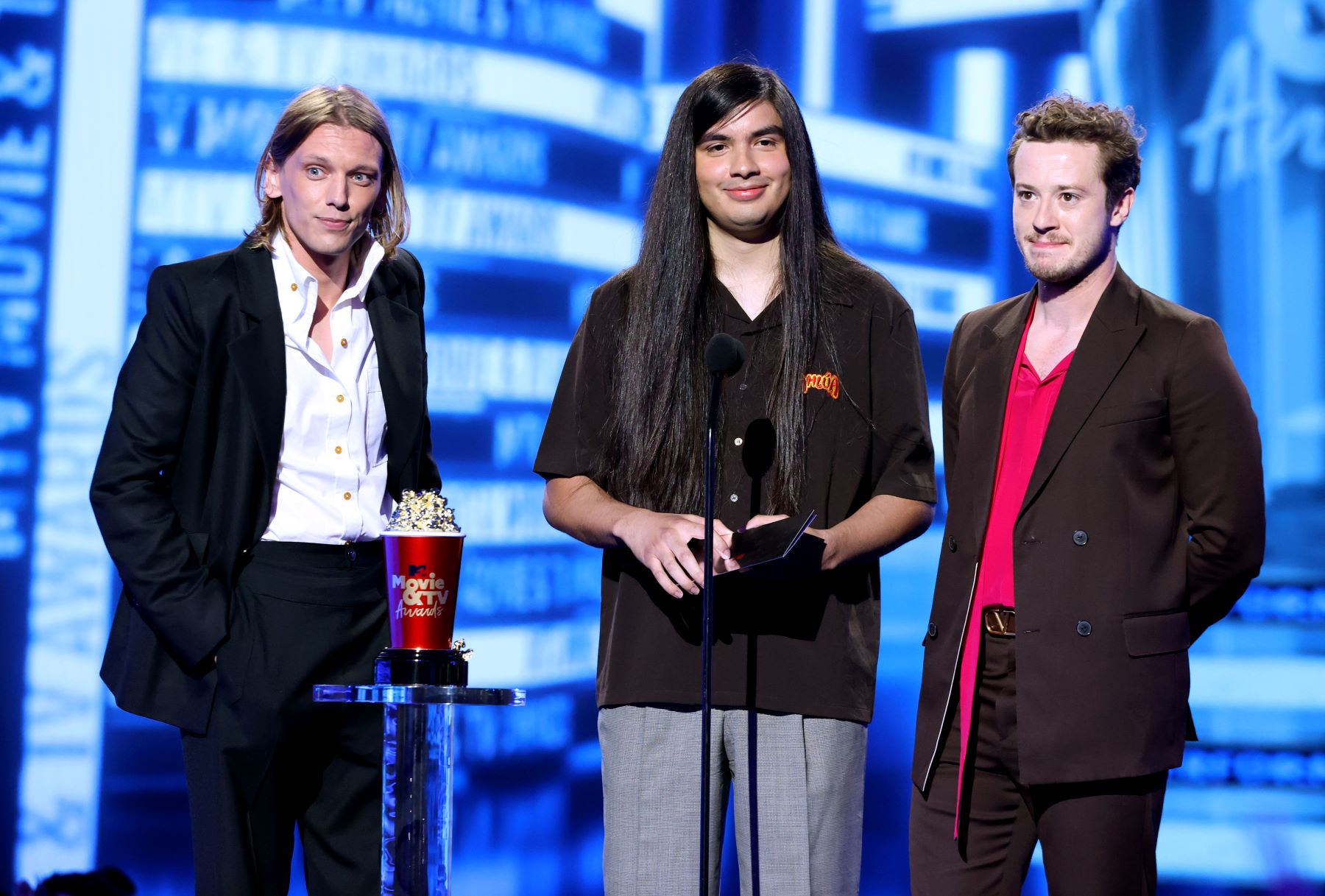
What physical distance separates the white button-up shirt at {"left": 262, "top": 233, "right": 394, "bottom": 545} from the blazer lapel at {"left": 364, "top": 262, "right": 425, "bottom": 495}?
Result: 19 millimetres

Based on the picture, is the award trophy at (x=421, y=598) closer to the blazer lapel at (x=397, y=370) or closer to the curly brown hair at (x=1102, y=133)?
the blazer lapel at (x=397, y=370)

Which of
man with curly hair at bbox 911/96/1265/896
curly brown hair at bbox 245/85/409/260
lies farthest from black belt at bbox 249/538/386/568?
man with curly hair at bbox 911/96/1265/896

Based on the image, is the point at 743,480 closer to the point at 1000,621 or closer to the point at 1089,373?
the point at 1000,621

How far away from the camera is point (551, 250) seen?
457 cm

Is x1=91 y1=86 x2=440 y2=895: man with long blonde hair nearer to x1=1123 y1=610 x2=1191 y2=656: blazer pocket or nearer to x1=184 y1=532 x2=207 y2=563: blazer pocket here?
x1=184 y1=532 x2=207 y2=563: blazer pocket

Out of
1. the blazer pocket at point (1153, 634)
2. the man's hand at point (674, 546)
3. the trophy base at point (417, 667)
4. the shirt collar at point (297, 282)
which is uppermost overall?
the shirt collar at point (297, 282)

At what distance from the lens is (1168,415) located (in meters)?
2.42

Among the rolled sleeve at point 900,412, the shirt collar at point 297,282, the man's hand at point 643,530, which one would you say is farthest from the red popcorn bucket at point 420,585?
the rolled sleeve at point 900,412

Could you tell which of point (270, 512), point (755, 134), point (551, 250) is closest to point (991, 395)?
point (755, 134)

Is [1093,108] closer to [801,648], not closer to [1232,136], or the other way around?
[801,648]

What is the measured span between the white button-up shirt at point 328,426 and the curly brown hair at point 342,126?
82 millimetres

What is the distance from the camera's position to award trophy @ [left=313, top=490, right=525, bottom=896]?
2291mm

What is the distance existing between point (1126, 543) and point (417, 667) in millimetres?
1234

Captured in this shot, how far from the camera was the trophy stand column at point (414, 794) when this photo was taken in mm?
2291
